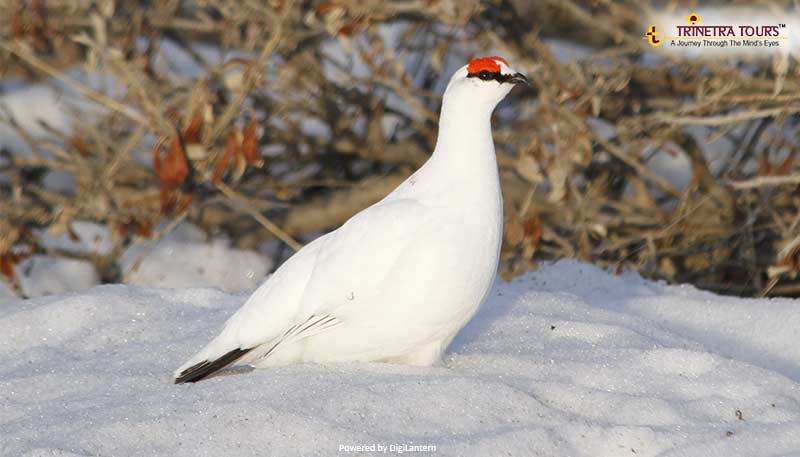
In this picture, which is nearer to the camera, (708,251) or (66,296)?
(66,296)

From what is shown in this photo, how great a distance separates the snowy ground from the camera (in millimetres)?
2189

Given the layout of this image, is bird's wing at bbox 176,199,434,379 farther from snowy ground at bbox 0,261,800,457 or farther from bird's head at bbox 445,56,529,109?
bird's head at bbox 445,56,529,109

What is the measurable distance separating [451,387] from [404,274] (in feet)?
0.82

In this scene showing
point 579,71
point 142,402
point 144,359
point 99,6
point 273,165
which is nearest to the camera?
point 142,402

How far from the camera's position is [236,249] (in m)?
4.83

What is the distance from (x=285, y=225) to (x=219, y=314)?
154cm

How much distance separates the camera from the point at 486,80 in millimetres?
2580

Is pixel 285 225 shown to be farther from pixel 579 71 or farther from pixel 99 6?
pixel 579 71

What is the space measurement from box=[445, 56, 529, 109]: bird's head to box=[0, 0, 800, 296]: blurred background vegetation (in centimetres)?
105

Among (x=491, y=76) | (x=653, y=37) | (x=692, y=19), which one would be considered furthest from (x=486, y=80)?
(x=692, y=19)

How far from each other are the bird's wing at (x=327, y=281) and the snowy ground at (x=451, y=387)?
3.2 inches

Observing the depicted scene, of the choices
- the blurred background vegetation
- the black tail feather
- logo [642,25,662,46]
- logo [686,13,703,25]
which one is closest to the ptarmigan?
the black tail feather

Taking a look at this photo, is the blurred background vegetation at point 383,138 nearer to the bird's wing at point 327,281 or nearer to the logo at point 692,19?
the logo at point 692,19

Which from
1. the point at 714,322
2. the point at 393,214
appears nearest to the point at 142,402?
the point at 393,214
